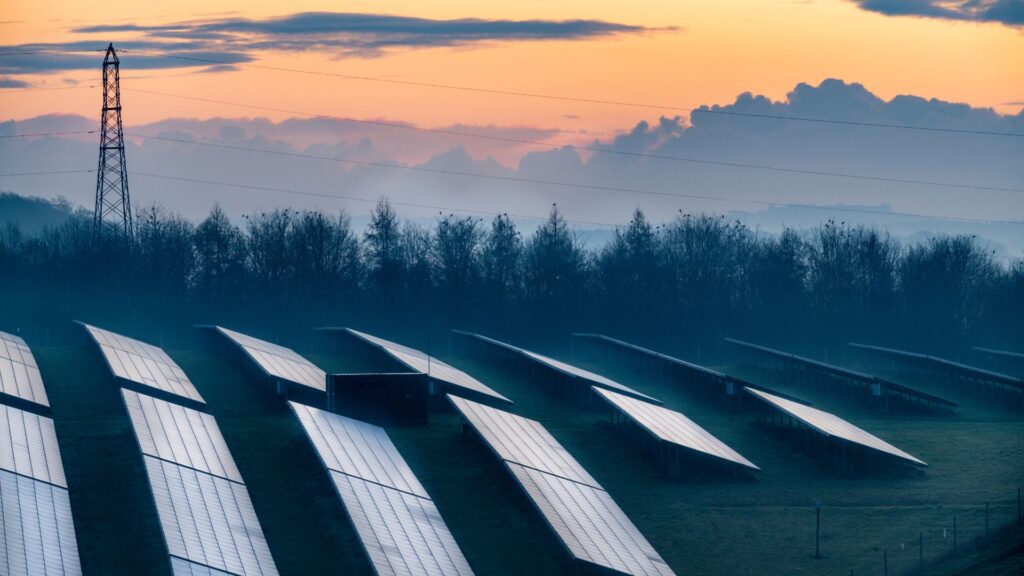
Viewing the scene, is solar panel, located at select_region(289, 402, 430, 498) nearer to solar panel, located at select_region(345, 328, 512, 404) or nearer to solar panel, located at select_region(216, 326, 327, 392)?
solar panel, located at select_region(216, 326, 327, 392)

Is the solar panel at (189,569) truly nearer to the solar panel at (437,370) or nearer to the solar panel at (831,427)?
the solar panel at (831,427)

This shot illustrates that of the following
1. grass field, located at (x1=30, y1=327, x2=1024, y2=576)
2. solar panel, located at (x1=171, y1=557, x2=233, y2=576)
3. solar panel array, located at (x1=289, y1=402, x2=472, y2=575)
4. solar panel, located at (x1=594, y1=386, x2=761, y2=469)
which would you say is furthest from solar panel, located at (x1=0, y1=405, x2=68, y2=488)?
solar panel, located at (x1=594, y1=386, x2=761, y2=469)

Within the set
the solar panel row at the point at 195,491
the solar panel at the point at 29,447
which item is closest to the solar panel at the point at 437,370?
the solar panel row at the point at 195,491

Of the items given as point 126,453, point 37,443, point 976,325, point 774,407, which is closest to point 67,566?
point 37,443

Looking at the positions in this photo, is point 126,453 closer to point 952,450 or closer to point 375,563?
point 375,563

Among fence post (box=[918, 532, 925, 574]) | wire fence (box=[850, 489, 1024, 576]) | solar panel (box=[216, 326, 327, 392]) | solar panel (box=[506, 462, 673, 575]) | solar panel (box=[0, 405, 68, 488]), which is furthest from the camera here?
solar panel (box=[216, 326, 327, 392])

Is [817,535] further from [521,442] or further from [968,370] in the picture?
[968,370]
